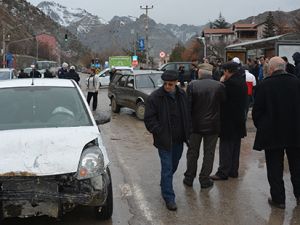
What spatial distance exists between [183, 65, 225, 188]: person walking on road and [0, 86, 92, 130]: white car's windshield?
1707 millimetres

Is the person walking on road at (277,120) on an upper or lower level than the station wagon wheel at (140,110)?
upper

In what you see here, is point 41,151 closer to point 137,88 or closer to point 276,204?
point 276,204

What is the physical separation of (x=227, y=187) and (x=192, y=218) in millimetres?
1606

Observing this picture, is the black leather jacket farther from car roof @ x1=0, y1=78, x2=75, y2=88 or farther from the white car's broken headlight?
car roof @ x1=0, y1=78, x2=75, y2=88

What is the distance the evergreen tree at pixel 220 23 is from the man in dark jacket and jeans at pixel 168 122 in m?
127

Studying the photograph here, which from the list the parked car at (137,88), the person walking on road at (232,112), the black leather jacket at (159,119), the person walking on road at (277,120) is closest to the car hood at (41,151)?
the black leather jacket at (159,119)

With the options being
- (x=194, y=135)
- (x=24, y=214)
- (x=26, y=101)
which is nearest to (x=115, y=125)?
(x=194, y=135)

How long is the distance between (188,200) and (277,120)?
160 cm

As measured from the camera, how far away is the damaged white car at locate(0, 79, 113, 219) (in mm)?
5078

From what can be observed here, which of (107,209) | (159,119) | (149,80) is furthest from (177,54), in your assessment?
(107,209)

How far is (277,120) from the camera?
6.43m

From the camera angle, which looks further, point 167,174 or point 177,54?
point 177,54

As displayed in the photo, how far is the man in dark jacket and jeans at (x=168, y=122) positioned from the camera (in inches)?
252

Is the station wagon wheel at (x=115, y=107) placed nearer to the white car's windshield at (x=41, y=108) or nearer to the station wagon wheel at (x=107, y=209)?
the white car's windshield at (x=41, y=108)
